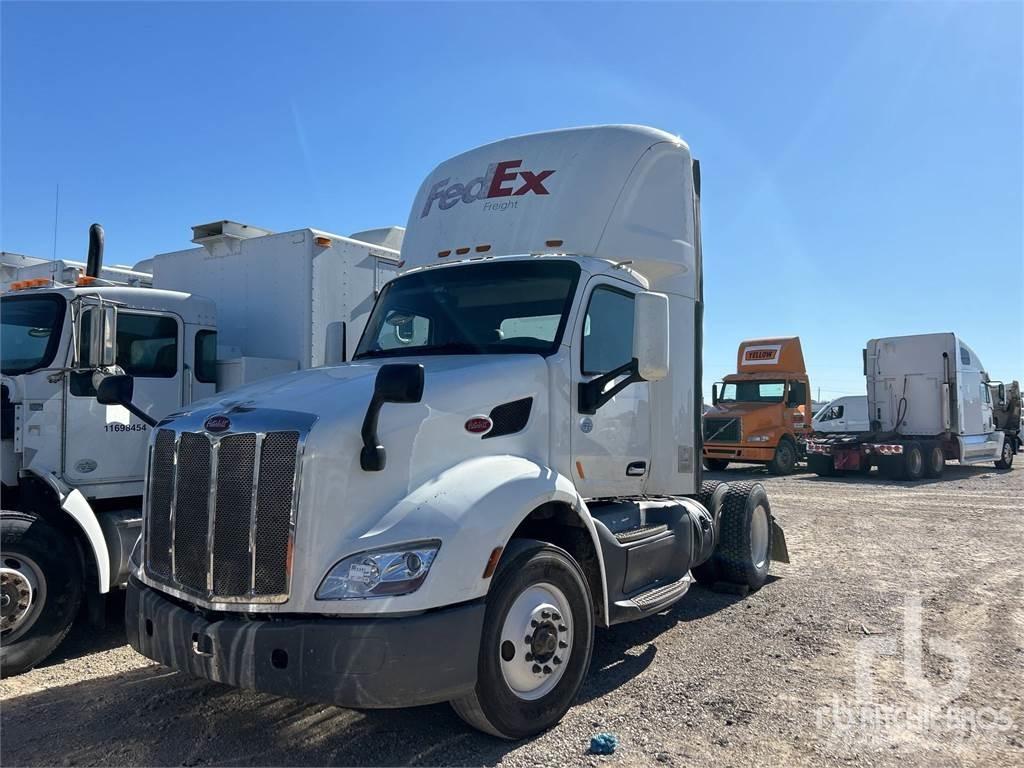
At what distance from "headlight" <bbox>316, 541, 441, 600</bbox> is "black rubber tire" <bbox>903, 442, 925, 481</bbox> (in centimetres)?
1896

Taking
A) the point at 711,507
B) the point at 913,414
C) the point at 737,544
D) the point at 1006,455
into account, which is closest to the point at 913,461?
the point at 913,414

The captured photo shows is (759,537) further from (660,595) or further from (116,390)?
(116,390)

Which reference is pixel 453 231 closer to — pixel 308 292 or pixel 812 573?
pixel 308 292

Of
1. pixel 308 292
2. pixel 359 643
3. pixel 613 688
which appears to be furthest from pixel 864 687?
pixel 308 292

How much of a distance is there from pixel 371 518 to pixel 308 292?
145 inches

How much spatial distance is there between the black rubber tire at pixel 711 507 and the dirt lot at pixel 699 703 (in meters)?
0.16

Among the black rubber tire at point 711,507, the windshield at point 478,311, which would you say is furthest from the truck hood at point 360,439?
the black rubber tire at point 711,507

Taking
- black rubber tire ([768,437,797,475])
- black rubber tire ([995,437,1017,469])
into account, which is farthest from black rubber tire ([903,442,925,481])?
black rubber tire ([995,437,1017,469])

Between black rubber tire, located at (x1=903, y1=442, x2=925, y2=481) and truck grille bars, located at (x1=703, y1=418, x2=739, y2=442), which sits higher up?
truck grille bars, located at (x1=703, y1=418, x2=739, y2=442)

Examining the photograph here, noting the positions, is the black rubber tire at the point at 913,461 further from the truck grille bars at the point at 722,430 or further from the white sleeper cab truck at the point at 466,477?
the white sleeper cab truck at the point at 466,477

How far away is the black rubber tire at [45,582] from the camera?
5.12 meters

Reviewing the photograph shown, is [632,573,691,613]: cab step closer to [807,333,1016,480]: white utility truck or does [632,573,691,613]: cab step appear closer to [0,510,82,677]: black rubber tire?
[0,510,82,677]: black rubber tire

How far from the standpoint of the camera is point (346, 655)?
343 cm

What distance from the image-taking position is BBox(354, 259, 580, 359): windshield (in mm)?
4980
